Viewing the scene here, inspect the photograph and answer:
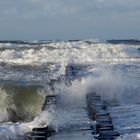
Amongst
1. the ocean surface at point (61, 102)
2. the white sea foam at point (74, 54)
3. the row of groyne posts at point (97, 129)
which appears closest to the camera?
the row of groyne posts at point (97, 129)

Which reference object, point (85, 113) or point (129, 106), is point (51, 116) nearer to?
point (85, 113)

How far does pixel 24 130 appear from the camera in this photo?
8.20 meters

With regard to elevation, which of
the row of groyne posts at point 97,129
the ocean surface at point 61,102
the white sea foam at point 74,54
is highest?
the white sea foam at point 74,54

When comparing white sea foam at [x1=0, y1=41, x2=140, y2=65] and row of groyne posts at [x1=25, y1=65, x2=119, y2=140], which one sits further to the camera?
white sea foam at [x1=0, y1=41, x2=140, y2=65]

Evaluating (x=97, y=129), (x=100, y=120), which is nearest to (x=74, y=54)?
(x=100, y=120)

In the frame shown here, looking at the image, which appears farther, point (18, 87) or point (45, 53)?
point (45, 53)

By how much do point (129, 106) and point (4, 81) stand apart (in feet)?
19.5

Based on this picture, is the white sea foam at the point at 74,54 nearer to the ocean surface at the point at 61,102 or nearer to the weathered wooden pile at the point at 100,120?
the ocean surface at the point at 61,102

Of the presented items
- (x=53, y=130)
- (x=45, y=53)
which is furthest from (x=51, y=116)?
(x=45, y=53)

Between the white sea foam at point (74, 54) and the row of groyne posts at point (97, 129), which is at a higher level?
the white sea foam at point (74, 54)

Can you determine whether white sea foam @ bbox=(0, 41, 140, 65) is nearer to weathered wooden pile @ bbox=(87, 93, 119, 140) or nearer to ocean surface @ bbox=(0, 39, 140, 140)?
ocean surface @ bbox=(0, 39, 140, 140)

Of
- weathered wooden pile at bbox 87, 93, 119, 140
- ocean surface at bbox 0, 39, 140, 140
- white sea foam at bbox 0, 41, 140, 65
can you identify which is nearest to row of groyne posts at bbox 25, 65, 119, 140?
weathered wooden pile at bbox 87, 93, 119, 140

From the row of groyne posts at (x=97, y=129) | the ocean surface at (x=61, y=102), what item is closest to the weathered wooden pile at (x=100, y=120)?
the row of groyne posts at (x=97, y=129)

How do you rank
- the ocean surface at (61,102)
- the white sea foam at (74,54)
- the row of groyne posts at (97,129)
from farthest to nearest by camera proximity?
the white sea foam at (74,54) → the ocean surface at (61,102) → the row of groyne posts at (97,129)
